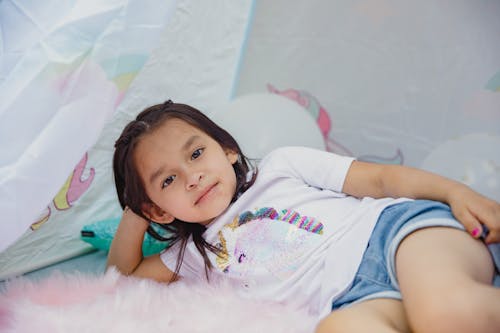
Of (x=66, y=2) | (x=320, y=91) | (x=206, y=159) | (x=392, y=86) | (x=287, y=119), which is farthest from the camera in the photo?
(x=320, y=91)

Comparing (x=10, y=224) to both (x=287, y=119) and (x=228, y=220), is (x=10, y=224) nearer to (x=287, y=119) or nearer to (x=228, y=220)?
(x=228, y=220)

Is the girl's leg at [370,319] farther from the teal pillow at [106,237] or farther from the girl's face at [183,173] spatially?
the teal pillow at [106,237]

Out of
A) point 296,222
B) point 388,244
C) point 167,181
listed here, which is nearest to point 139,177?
point 167,181

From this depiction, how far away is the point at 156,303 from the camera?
89 cm

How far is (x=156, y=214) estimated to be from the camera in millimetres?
1015

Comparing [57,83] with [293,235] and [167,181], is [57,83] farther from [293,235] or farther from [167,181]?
[293,235]

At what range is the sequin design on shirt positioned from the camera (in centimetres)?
91

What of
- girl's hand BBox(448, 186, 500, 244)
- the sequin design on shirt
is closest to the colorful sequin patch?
the sequin design on shirt

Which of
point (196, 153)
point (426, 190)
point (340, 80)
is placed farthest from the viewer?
point (340, 80)

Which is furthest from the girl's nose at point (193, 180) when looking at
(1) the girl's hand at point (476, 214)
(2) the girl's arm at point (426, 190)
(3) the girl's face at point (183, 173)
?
(1) the girl's hand at point (476, 214)

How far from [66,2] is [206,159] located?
13.3 inches

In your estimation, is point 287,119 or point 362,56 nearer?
point 287,119

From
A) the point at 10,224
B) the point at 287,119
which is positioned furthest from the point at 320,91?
the point at 10,224

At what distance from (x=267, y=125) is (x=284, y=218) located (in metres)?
0.33
